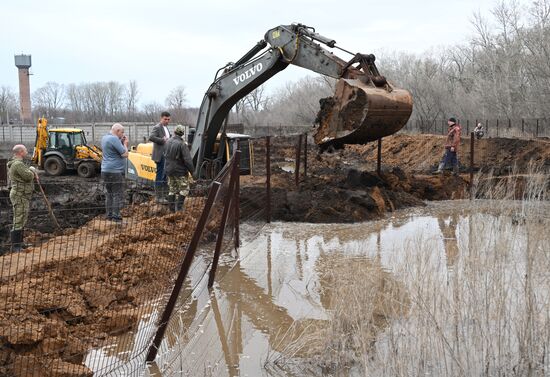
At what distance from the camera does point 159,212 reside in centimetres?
816

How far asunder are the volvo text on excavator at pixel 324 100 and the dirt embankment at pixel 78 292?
384 cm

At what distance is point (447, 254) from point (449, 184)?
23.1 ft

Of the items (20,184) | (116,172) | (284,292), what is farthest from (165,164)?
(284,292)

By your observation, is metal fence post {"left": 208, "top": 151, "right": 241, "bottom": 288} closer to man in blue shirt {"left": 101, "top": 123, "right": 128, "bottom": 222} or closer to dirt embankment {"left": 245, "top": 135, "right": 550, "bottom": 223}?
man in blue shirt {"left": 101, "top": 123, "right": 128, "bottom": 222}

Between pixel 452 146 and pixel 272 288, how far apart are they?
10816 mm

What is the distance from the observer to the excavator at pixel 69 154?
70.7 feet

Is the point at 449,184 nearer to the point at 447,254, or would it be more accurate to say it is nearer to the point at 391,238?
the point at 391,238

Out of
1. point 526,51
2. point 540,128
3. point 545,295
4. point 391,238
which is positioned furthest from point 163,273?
point 526,51

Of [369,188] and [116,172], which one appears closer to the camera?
[116,172]

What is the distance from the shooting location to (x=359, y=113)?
996cm

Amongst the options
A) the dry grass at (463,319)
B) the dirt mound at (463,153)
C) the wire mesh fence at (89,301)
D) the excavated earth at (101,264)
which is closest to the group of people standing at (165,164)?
the excavated earth at (101,264)

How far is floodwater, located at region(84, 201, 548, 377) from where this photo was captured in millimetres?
4809

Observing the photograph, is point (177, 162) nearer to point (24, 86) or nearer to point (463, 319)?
point (463, 319)

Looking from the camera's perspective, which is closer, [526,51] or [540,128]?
[540,128]
